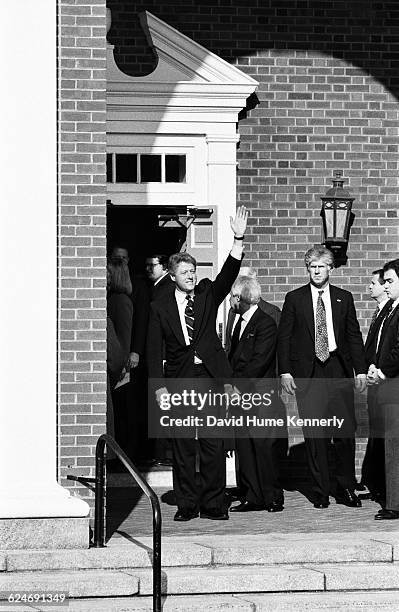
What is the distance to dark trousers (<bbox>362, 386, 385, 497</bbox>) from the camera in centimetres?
1118

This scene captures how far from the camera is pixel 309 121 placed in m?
13.0

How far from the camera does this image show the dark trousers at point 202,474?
9969 millimetres

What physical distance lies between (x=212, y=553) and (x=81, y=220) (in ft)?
7.35

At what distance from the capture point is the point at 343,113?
13.1m

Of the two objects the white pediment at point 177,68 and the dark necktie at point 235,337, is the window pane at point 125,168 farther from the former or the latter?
the dark necktie at point 235,337

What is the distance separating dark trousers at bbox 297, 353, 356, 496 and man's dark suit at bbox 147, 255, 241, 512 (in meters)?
0.92

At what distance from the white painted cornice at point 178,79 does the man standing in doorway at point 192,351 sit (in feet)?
9.17

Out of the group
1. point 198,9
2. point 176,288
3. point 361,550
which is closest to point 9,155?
point 176,288

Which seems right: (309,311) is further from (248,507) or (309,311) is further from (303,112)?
(303,112)

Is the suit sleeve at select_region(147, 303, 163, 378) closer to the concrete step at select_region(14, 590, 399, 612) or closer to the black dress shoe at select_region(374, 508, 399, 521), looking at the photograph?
the black dress shoe at select_region(374, 508, 399, 521)

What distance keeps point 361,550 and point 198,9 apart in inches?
232

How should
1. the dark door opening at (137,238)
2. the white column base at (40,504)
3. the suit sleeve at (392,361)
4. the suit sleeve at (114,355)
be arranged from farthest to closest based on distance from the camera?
the dark door opening at (137,238) < the suit sleeve at (114,355) < the suit sleeve at (392,361) < the white column base at (40,504)

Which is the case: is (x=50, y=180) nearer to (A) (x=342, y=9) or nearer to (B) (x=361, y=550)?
(B) (x=361, y=550)

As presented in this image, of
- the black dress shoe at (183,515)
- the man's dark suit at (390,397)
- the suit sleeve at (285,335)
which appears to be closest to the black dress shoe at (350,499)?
the man's dark suit at (390,397)
